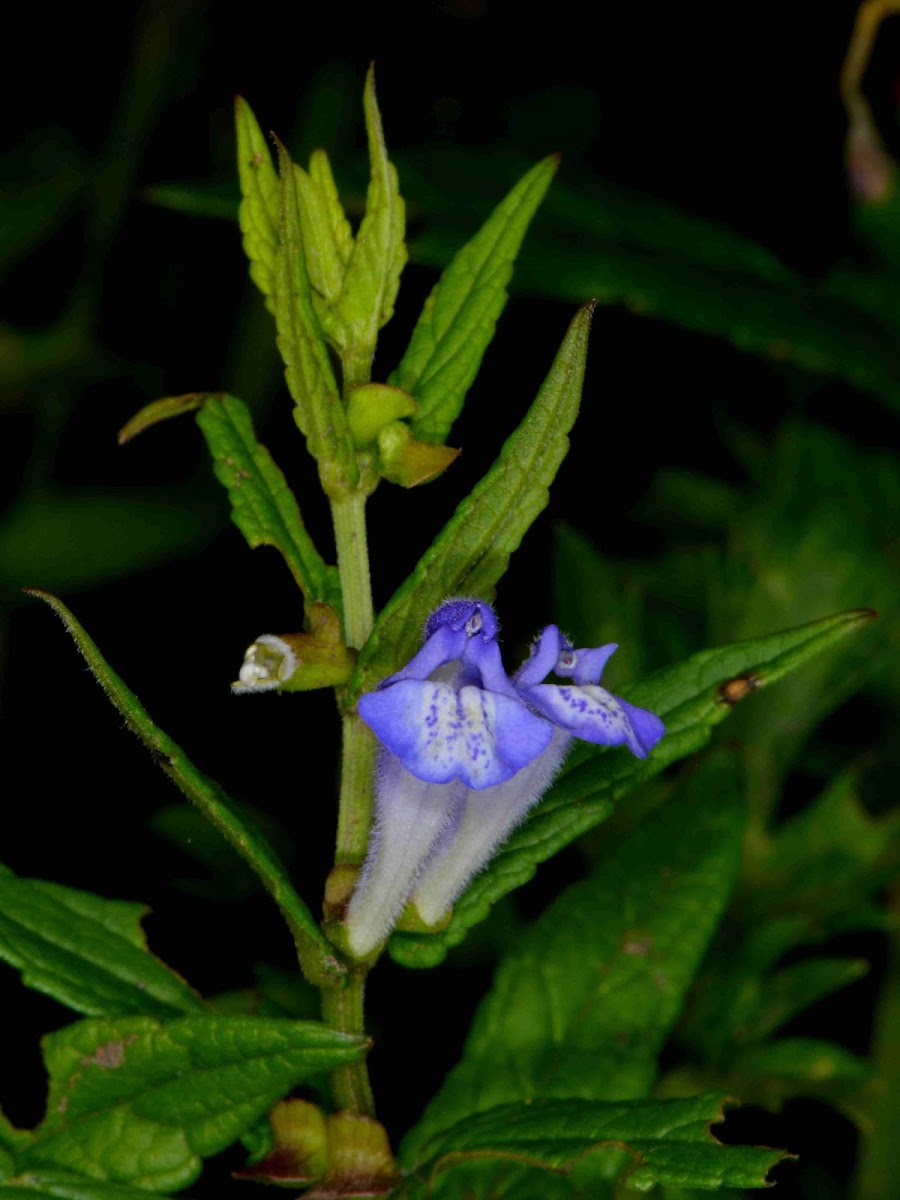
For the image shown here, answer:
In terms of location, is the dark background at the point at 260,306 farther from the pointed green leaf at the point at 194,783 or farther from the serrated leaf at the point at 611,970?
the pointed green leaf at the point at 194,783

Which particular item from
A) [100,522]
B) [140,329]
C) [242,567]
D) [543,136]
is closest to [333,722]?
[242,567]

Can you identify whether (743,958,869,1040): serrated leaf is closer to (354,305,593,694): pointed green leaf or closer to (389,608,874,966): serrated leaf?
(389,608,874,966): serrated leaf

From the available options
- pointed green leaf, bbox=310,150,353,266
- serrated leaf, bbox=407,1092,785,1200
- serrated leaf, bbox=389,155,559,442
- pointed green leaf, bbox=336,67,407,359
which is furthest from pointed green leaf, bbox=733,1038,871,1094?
pointed green leaf, bbox=310,150,353,266

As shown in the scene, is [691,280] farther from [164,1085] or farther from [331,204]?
[164,1085]

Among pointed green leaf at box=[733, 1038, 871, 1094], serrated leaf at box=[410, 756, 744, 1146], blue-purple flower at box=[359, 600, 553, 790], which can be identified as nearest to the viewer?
blue-purple flower at box=[359, 600, 553, 790]

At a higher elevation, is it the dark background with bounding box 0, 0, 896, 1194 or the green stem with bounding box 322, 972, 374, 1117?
the dark background with bounding box 0, 0, 896, 1194

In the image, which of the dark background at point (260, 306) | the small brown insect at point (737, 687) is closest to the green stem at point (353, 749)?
the small brown insect at point (737, 687)
